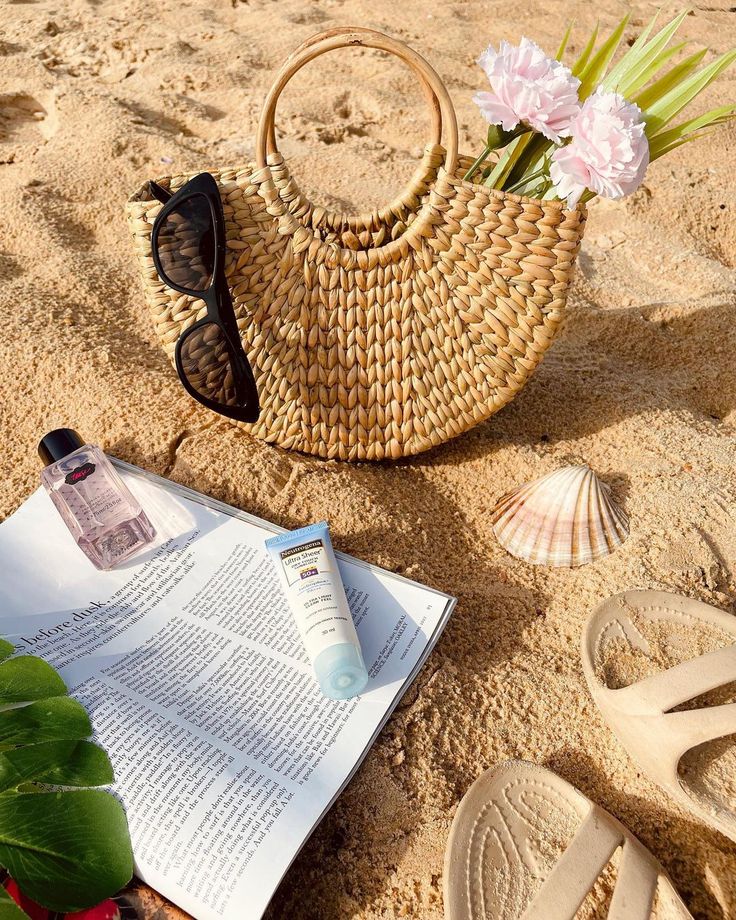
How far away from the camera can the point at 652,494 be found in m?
0.95

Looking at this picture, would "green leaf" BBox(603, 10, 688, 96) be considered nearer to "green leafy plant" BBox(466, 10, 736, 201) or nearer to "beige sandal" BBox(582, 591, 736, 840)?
Answer: "green leafy plant" BBox(466, 10, 736, 201)

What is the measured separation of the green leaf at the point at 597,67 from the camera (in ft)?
2.83

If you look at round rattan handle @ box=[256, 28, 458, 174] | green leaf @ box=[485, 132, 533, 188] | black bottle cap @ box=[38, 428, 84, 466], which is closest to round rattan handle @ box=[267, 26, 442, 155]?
round rattan handle @ box=[256, 28, 458, 174]

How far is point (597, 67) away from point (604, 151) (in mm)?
256

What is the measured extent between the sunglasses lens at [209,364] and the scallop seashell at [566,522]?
1.36ft

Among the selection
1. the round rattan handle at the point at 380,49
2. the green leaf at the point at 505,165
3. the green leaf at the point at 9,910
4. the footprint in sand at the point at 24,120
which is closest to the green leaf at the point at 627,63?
the green leaf at the point at 505,165

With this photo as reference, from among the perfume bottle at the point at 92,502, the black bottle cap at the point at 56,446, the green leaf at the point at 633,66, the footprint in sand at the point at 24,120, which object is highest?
the footprint in sand at the point at 24,120

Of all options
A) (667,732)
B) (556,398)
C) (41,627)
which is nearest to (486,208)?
(556,398)

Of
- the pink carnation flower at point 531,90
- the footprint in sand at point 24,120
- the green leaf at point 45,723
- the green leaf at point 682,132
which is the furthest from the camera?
the footprint in sand at point 24,120

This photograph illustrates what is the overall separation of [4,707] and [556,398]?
35.9 inches

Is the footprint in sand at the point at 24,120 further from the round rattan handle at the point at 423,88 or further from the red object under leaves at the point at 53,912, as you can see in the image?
the red object under leaves at the point at 53,912

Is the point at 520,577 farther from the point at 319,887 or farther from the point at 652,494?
the point at 319,887

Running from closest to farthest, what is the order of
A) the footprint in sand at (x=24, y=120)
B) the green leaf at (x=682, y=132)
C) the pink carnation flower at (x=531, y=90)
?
the pink carnation flower at (x=531, y=90) < the green leaf at (x=682, y=132) < the footprint in sand at (x=24, y=120)

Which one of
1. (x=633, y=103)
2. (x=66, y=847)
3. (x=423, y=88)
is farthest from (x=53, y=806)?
(x=633, y=103)
